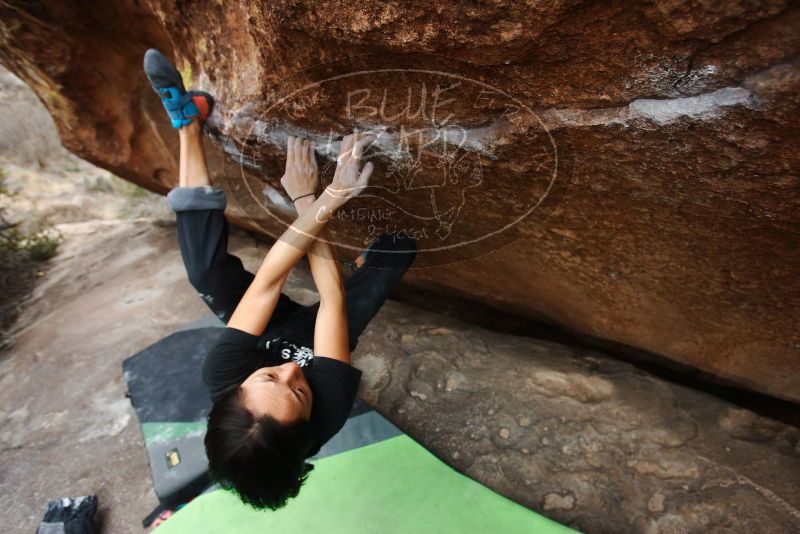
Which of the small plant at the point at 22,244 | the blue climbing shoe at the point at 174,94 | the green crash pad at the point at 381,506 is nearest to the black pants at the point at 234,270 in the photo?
the blue climbing shoe at the point at 174,94

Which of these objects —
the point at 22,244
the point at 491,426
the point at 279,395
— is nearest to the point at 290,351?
the point at 279,395

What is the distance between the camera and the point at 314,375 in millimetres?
1490

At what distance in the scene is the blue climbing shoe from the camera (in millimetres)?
1514

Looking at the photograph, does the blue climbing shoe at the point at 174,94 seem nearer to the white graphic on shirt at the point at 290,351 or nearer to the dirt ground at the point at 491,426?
the white graphic on shirt at the point at 290,351

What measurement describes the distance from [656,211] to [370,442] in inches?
54.3

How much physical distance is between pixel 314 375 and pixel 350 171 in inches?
25.5

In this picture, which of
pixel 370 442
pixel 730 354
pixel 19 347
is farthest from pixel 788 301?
pixel 19 347

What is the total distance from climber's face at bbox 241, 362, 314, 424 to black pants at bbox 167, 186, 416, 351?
0.99ft

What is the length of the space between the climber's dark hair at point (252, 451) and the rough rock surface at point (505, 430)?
770mm

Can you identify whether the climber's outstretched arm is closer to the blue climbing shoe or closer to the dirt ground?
the blue climbing shoe

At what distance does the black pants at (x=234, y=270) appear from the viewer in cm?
164

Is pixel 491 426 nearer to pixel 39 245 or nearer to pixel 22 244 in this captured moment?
pixel 39 245

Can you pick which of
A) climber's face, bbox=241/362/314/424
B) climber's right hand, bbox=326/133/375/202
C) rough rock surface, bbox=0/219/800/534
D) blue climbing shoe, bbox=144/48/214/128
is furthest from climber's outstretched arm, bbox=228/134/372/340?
rough rock surface, bbox=0/219/800/534

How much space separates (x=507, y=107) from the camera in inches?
45.6
